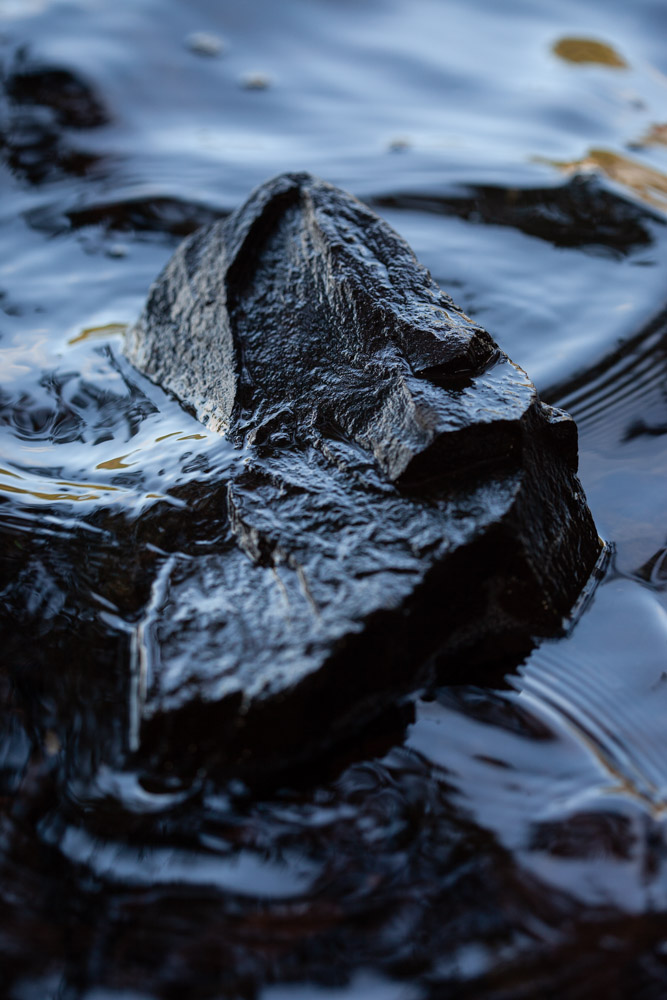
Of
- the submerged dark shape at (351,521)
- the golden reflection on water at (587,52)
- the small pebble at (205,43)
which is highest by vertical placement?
the golden reflection on water at (587,52)

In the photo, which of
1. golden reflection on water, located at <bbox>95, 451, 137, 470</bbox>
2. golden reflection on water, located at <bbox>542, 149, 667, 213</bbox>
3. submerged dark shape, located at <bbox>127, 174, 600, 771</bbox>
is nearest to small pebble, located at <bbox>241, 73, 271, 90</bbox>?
golden reflection on water, located at <bbox>542, 149, 667, 213</bbox>

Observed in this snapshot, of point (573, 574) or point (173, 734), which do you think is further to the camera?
point (573, 574)

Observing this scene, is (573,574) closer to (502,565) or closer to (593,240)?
(502,565)

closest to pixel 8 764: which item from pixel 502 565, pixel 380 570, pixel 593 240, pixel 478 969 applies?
pixel 380 570

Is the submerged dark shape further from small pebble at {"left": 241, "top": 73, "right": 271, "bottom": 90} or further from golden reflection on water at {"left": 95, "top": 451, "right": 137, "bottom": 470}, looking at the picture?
small pebble at {"left": 241, "top": 73, "right": 271, "bottom": 90}

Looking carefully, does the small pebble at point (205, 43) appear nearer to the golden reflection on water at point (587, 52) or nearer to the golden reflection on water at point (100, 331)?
the golden reflection on water at point (587, 52)

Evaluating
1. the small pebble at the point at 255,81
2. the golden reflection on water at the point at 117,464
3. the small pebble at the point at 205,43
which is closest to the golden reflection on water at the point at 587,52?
the small pebble at the point at 255,81
